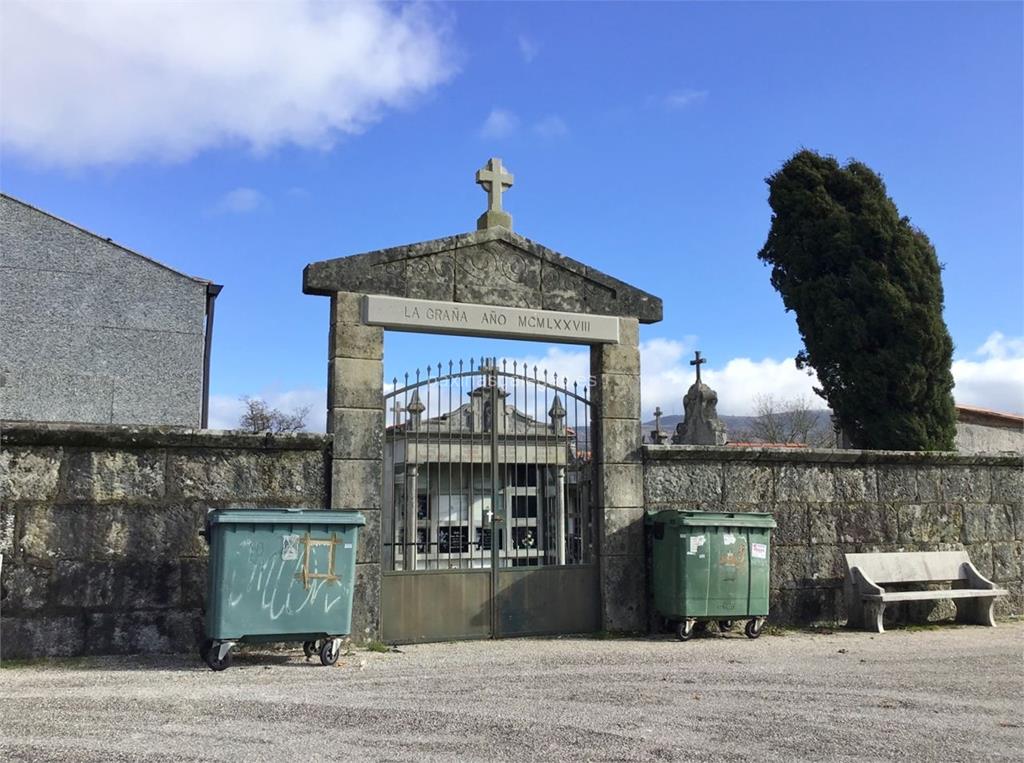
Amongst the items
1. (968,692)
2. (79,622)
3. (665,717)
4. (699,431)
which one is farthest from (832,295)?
(79,622)

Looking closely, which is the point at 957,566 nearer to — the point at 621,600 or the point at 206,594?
the point at 621,600

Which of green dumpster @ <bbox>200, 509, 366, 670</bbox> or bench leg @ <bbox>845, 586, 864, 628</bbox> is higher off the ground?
green dumpster @ <bbox>200, 509, 366, 670</bbox>

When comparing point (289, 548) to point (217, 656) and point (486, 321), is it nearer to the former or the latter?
point (217, 656)

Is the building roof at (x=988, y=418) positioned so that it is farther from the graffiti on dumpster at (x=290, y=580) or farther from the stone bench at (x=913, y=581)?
the graffiti on dumpster at (x=290, y=580)

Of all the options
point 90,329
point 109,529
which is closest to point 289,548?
point 109,529

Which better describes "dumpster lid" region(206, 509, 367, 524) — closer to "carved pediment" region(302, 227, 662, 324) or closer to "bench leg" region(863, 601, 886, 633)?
"carved pediment" region(302, 227, 662, 324)

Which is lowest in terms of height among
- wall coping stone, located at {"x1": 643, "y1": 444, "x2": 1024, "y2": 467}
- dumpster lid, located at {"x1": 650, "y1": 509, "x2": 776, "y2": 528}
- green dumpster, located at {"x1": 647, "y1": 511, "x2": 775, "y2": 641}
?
green dumpster, located at {"x1": 647, "y1": 511, "x2": 775, "y2": 641}

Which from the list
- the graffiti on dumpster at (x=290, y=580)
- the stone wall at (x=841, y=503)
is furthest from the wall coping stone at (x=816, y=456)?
the graffiti on dumpster at (x=290, y=580)

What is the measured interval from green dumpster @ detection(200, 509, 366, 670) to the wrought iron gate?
916 millimetres

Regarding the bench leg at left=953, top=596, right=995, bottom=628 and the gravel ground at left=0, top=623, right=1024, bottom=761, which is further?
the bench leg at left=953, top=596, right=995, bottom=628

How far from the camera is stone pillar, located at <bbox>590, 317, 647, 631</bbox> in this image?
8156mm

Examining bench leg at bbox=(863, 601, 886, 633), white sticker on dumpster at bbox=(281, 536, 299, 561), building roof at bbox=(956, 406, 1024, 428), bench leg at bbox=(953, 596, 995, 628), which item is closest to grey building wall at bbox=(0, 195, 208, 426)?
white sticker on dumpster at bbox=(281, 536, 299, 561)

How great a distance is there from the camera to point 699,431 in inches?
543

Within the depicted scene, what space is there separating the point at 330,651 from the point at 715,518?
354cm
